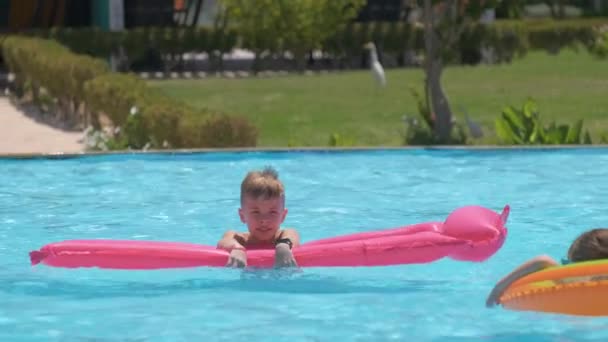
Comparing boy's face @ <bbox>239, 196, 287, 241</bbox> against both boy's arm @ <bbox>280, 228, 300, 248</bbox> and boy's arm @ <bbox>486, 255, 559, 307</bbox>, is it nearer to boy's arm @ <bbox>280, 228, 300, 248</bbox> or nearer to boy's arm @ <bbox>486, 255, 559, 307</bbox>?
boy's arm @ <bbox>280, 228, 300, 248</bbox>

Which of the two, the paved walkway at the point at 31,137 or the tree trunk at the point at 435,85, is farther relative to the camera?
the paved walkway at the point at 31,137

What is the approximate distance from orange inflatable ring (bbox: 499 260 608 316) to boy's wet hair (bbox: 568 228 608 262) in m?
0.26

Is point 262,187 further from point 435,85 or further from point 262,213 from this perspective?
point 435,85

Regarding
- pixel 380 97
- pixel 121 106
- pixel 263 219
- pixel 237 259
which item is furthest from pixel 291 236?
pixel 380 97

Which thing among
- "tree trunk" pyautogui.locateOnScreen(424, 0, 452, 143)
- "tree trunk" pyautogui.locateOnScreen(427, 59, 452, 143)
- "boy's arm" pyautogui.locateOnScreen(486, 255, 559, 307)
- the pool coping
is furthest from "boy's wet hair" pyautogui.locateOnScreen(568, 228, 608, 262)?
"tree trunk" pyautogui.locateOnScreen(427, 59, 452, 143)

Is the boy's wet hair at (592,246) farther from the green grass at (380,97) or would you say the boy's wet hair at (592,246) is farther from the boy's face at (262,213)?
the green grass at (380,97)

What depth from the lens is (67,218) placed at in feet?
31.1

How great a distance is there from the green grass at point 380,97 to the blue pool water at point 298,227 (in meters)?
2.59

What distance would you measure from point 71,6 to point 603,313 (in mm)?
22765

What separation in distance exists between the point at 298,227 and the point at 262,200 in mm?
2464

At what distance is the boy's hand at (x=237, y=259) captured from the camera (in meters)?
6.84

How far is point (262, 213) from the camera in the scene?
6895mm

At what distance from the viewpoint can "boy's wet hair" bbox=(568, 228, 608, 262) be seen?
5.96 metres

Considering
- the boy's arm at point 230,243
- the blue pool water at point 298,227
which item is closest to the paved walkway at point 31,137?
the blue pool water at point 298,227
